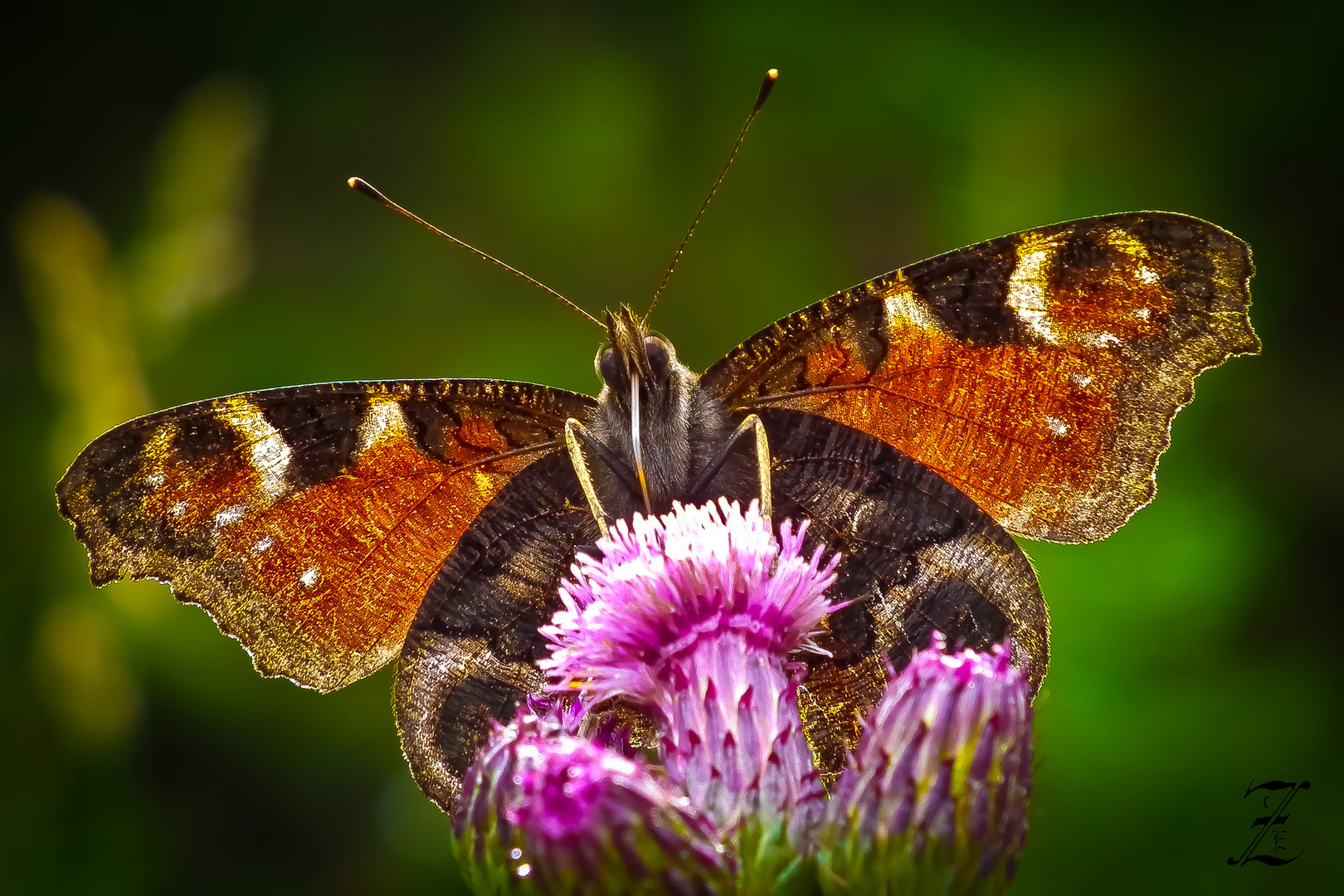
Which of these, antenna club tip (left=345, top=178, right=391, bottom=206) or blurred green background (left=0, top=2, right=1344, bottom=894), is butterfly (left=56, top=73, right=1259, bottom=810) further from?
blurred green background (left=0, top=2, right=1344, bottom=894)

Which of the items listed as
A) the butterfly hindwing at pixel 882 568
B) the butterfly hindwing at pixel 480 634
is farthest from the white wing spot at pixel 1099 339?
the butterfly hindwing at pixel 480 634

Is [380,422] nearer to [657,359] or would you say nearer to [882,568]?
[657,359]

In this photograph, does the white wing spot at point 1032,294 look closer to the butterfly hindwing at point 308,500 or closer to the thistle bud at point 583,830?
the butterfly hindwing at point 308,500

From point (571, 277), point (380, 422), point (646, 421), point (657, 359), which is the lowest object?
point (380, 422)

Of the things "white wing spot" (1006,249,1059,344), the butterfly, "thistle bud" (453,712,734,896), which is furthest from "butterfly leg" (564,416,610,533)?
"white wing spot" (1006,249,1059,344)

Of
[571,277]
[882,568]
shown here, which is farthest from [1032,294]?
[571,277]

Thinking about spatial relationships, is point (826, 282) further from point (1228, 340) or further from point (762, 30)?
point (1228, 340)
